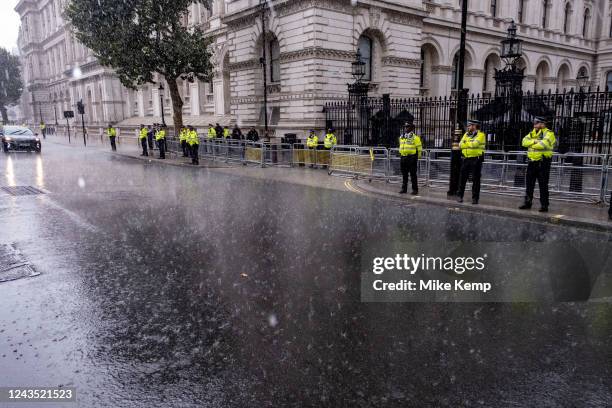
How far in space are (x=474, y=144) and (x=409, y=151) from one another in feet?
6.05

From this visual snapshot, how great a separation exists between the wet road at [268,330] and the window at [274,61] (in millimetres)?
21334

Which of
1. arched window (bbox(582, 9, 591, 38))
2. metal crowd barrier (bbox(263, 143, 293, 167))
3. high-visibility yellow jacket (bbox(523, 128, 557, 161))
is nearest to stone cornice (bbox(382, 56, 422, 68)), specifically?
metal crowd barrier (bbox(263, 143, 293, 167))

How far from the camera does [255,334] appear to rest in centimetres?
426

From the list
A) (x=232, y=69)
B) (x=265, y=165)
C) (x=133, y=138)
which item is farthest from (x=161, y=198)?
(x=133, y=138)

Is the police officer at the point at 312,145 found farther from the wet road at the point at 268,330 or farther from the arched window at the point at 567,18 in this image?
the arched window at the point at 567,18

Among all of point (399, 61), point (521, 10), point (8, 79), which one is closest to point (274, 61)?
point (399, 61)

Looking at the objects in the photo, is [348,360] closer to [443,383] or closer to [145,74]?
[443,383]

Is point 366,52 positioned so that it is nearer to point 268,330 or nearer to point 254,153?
point 254,153

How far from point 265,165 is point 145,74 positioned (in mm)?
11502

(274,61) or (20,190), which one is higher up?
(274,61)

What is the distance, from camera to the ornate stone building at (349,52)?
79.3 feet

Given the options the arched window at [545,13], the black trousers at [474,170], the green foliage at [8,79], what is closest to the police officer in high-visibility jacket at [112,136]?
the black trousers at [474,170]

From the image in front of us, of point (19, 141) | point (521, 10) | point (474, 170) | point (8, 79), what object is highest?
point (521, 10)

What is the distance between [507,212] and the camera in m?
9.61
